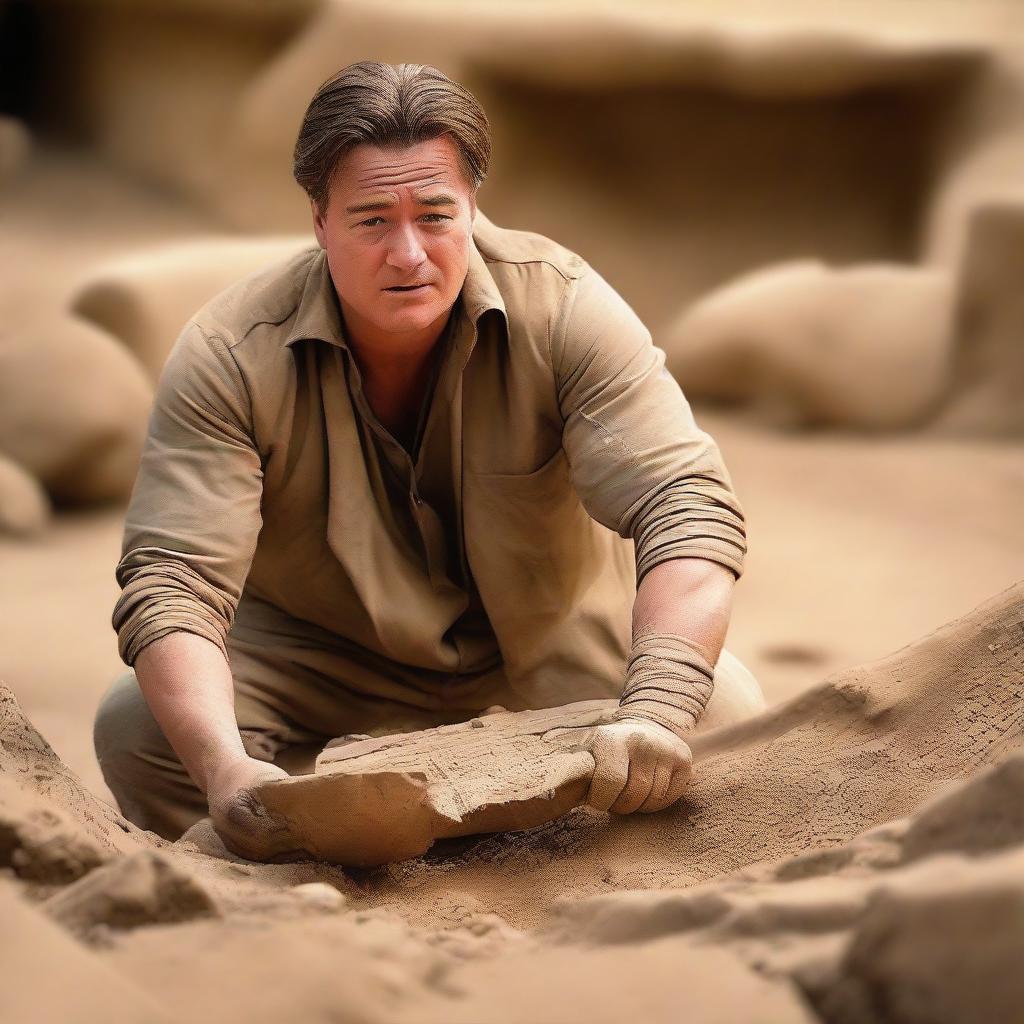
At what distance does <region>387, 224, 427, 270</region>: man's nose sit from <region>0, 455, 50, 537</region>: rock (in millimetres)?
3343

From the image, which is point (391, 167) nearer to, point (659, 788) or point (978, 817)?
point (659, 788)

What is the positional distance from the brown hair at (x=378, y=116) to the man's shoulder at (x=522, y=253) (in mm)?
173

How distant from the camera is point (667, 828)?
88.9 inches

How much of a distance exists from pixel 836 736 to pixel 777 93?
5349 mm

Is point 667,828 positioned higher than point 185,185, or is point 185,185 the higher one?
point 185,185

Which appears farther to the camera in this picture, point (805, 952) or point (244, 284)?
point (244, 284)

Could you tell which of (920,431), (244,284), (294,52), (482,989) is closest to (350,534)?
(244,284)

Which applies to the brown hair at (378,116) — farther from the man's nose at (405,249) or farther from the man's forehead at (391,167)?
the man's nose at (405,249)

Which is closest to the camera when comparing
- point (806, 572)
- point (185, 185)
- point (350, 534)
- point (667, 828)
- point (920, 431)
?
point (667, 828)

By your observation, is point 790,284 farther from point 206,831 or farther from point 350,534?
point 206,831

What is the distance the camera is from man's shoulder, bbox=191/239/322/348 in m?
2.60

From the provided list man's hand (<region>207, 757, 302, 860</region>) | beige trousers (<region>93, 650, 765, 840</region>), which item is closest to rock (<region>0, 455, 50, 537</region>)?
beige trousers (<region>93, 650, 765, 840</region>)

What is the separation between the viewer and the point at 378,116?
2449 mm

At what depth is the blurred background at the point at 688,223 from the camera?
18.2 ft
